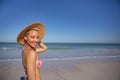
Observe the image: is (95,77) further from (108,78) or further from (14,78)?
Result: (14,78)

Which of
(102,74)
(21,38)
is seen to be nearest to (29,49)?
(21,38)

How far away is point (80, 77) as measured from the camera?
9.85 feet

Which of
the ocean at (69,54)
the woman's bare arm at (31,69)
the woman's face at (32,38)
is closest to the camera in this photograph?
the woman's bare arm at (31,69)

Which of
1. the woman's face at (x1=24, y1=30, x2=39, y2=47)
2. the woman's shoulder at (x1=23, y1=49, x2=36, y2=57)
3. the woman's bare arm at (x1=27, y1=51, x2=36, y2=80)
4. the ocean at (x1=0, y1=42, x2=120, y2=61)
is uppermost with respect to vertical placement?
the woman's face at (x1=24, y1=30, x2=39, y2=47)

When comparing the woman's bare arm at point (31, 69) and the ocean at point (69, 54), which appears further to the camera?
the ocean at point (69, 54)

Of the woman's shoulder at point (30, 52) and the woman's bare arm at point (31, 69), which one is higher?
the woman's shoulder at point (30, 52)

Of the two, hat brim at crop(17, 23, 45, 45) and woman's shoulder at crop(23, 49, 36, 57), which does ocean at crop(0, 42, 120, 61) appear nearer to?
hat brim at crop(17, 23, 45, 45)

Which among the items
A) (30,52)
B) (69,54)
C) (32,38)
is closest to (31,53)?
(30,52)

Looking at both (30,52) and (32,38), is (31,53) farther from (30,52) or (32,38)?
(32,38)

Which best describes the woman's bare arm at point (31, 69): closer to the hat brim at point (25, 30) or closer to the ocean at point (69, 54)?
the hat brim at point (25, 30)

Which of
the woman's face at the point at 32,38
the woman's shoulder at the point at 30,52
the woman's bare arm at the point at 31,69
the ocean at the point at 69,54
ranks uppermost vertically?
the woman's face at the point at 32,38

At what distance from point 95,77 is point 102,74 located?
0.91 feet

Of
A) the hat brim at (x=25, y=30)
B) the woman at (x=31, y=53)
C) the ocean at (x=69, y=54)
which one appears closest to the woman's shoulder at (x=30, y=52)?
the woman at (x=31, y=53)

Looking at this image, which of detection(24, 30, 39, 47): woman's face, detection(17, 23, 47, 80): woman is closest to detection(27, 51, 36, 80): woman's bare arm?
detection(17, 23, 47, 80): woman
